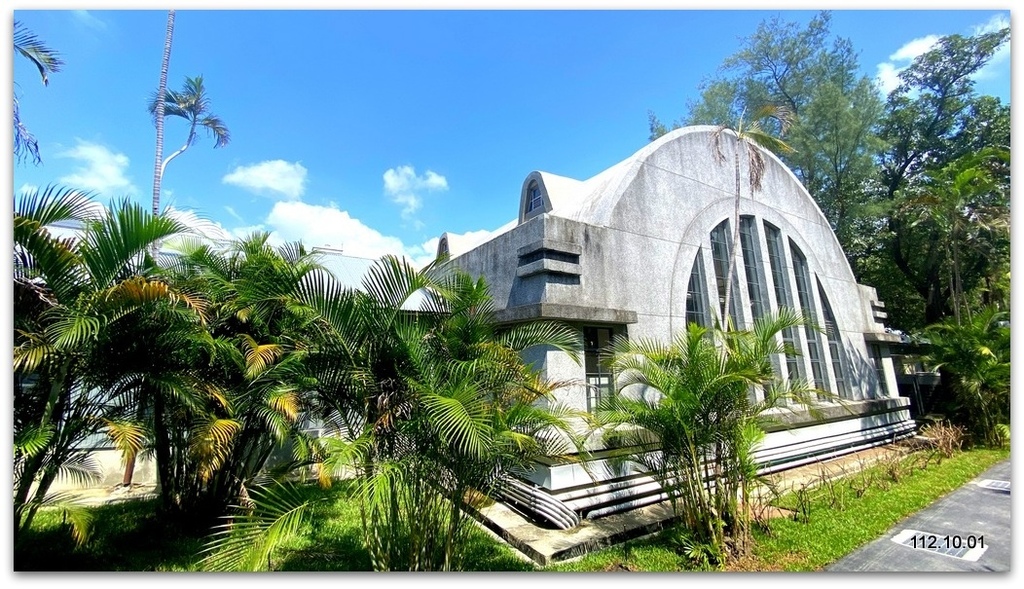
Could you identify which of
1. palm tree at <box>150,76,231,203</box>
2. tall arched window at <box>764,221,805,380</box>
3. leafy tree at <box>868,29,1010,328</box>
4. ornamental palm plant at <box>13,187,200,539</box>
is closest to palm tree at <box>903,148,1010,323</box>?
leafy tree at <box>868,29,1010,328</box>

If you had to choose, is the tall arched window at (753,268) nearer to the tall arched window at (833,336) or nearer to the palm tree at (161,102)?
the tall arched window at (833,336)

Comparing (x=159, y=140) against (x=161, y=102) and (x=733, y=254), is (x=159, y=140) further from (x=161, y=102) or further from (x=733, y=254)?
(x=733, y=254)

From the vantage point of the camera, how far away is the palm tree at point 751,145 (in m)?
7.21

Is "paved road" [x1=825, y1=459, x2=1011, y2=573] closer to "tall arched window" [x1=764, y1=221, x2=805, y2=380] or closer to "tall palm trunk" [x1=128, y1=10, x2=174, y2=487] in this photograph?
"tall arched window" [x1=764, y1=221, x2=805, y2=380]

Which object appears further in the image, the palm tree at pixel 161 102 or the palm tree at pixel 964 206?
the palm tree at pixel 964 206

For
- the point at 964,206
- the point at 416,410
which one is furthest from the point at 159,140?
the point at 964,206

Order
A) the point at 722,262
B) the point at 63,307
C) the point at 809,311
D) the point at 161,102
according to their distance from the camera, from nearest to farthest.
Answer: the point at 63,307 < the point at 161,102 < the point at 722,262 < the point at 809,311

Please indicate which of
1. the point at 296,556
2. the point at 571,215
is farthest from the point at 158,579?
the point at 571,215

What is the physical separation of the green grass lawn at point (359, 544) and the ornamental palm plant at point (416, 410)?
18.1 inches

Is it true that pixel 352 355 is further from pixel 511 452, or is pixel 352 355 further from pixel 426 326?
pixel 511 452

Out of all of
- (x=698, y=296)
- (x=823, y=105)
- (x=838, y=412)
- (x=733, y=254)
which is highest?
(x=823, y=105)

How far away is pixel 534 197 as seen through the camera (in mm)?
10172

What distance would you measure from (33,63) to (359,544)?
527 cm

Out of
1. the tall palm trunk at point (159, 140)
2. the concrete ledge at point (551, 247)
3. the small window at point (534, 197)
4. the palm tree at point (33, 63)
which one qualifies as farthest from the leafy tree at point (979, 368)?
the palm tree at point (33, 63)
